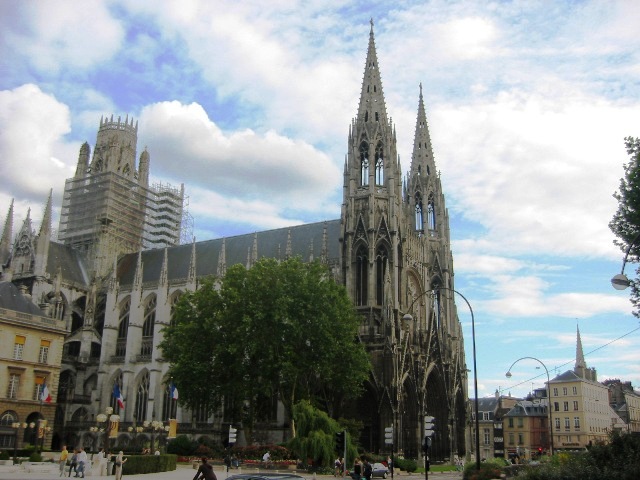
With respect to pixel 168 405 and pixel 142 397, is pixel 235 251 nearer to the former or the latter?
pixel 168 405

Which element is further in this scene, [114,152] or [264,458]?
[114,152]

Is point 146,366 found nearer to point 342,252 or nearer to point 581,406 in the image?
point 342,252

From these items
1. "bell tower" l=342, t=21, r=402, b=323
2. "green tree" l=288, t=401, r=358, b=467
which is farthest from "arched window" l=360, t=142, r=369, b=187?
"green tree" l=288, t=401, r=358, b=467

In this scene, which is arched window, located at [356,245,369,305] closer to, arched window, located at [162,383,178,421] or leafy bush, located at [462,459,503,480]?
arched window, located at [162,383,178,421]

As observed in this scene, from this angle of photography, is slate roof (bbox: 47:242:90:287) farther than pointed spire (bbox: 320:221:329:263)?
Yes

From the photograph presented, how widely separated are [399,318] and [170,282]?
932 inches

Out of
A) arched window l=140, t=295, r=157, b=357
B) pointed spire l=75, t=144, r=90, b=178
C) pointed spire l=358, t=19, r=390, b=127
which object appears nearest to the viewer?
pointed spire l=358, t=19, r=390, b=127

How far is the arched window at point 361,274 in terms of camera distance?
51.2 metres

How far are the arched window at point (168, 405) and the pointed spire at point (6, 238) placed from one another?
25.7 m

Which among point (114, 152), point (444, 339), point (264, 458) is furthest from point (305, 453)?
point (114, 152)

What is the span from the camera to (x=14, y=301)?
172 feet

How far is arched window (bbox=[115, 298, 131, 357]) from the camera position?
209ft

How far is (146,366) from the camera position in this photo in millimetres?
59906

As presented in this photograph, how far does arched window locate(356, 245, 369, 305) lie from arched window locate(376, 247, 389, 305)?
84 cm
